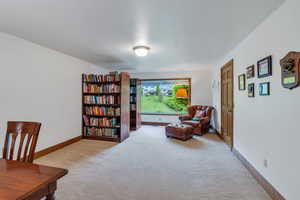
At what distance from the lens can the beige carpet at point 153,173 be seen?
6.57 ft

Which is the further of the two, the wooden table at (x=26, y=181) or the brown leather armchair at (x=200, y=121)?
the brown leather armchair at (x=200, y=121)

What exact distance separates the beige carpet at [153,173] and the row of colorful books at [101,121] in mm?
605

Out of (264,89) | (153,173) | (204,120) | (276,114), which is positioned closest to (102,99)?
(153,173)

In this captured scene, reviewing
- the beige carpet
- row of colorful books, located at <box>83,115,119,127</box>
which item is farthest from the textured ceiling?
the beige carpet

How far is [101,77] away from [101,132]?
1.59m

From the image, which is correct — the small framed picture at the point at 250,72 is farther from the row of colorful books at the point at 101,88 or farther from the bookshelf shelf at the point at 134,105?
the bookshelf shelf at the point at 134,105

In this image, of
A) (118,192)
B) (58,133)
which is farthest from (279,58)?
(58,133)

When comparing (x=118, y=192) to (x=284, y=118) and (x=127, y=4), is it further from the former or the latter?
(x=127, y=4)

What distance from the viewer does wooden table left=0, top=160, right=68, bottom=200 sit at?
856 mm

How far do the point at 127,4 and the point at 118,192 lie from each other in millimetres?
2363

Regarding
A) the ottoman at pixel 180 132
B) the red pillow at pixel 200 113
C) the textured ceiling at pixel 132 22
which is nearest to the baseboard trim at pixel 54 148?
the textured ceiling at pixel 132 22

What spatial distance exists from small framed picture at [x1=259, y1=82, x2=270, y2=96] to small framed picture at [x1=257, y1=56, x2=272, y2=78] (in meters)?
0.13

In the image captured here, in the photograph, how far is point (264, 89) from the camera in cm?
216

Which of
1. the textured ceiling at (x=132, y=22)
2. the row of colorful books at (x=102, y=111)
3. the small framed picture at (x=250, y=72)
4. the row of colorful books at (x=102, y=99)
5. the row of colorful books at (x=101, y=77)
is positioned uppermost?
the textured ceiling at (x=132, y=22)
